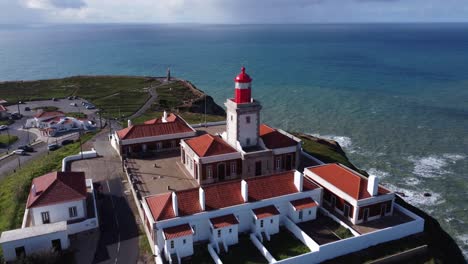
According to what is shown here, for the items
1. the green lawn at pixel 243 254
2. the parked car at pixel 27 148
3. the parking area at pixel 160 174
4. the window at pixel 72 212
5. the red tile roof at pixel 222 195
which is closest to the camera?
the green lawn at pixel 243 254

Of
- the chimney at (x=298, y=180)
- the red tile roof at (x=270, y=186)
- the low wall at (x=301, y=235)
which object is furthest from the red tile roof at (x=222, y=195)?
the chimney at (x=298, y=180)

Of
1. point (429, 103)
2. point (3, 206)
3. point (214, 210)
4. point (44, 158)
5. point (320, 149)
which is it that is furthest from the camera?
point (429, 103)

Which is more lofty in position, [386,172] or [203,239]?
[203,239]

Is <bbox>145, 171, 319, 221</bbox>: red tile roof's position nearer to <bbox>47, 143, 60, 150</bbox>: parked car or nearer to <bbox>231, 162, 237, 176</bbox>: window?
<bbox>231, 162, 237, 176</bbox>: window

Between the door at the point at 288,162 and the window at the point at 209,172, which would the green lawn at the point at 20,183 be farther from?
the door at the point at 288,162

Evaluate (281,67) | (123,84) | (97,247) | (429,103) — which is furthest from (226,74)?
(97,247)

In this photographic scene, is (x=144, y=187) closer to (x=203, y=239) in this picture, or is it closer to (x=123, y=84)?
(x=203, y=239)
